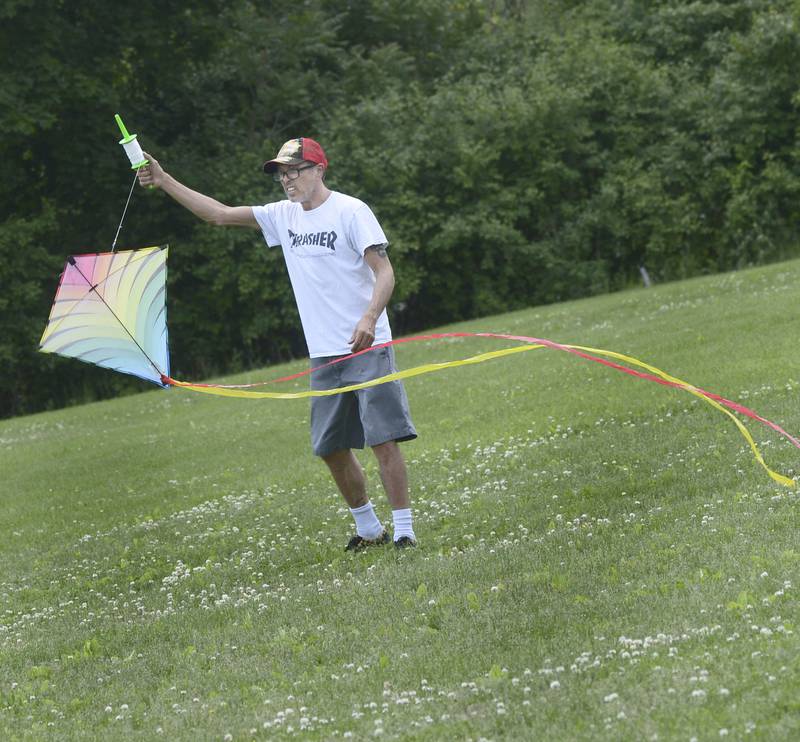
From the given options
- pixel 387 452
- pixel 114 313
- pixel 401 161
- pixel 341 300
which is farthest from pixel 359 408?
pixel 401 161

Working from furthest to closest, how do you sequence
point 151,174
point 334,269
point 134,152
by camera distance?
point 151,174, point 134,152, point 334,269

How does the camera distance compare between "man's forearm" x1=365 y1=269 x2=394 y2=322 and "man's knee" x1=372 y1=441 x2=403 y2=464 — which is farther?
"man's knee" x1=372 y1=441 x2=403 y2=464

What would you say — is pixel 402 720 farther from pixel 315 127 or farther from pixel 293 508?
pixel 315 127

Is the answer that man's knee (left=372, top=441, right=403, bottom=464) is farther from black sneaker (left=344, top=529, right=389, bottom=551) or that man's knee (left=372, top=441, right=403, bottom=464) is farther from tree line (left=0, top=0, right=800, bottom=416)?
tree line (left=0, top=0, right=800, bottom=416)

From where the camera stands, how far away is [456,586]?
643cm

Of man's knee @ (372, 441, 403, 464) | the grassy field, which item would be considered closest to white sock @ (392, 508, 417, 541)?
the grassy field

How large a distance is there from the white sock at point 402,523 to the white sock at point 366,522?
252 millimetres

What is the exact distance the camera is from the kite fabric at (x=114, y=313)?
25.6ft

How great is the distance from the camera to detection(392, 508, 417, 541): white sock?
7613 mm

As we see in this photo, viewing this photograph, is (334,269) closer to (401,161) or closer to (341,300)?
(341,300)

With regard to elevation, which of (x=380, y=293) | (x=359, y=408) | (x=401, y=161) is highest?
(x=401, y=161)

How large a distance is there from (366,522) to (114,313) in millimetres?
2049

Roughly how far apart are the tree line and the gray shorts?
19841 millimetres

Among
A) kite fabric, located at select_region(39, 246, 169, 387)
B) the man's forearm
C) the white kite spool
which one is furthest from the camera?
kite fabric, located at select_region(39, 246, 169, 387)
